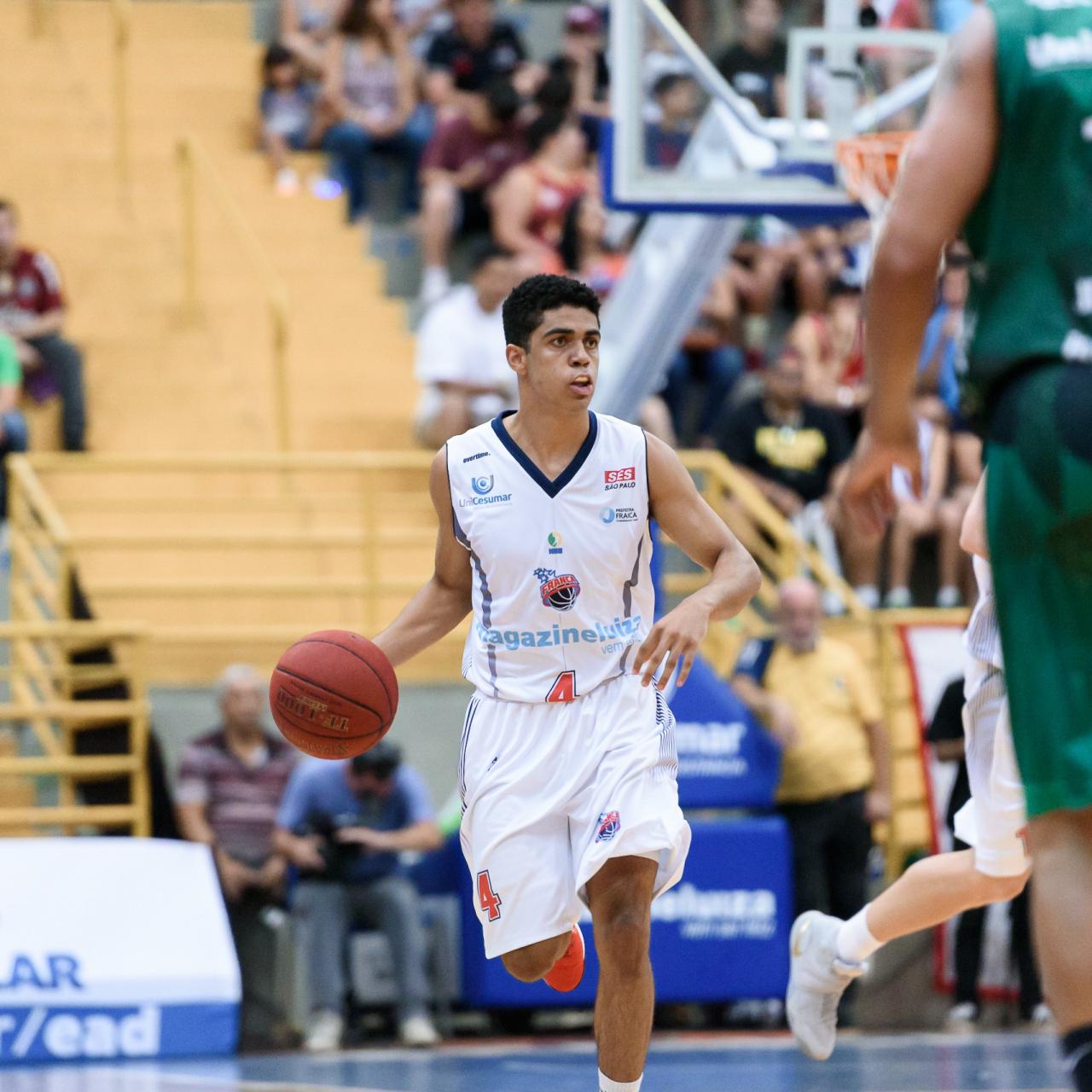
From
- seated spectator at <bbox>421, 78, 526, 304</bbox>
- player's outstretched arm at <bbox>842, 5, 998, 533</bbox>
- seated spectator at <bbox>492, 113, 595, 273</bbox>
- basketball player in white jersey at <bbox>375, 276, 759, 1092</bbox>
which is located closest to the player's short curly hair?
basketball player in white jersey at <bbox>375, 276, 759, 1092</bbox>

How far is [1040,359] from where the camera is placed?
3.35 m

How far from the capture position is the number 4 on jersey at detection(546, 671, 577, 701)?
606 centimetres

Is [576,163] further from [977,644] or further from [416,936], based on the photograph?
[977,644]

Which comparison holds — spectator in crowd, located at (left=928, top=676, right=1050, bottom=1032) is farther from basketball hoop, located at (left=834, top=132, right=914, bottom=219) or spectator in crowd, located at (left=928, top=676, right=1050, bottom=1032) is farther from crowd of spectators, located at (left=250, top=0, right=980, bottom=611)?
basketball hoop, located at (left=834, top=132, right=914, bottom=219)

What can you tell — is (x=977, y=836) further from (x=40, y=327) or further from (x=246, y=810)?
(x=40, y=327)

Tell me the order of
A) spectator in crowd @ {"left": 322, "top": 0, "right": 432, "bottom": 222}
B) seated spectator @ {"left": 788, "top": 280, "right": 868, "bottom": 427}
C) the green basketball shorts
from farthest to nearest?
spectator in crowd @ {"left": 322, "top": 0, "right": 432, "bottom": 222} → seated spectator @ {"left": 788, "top": 280, "right": 868, "bottom": 427} → the green basketball shorts

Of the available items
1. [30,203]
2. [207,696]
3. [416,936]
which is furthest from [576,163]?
[416,936]

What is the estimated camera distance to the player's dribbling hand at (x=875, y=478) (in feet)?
11.6

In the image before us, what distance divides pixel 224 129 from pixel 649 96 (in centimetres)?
Answer: 657

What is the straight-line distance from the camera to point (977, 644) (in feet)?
19.8

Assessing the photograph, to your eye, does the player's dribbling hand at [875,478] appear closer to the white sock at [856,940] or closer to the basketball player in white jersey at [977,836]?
→ the basketball player in white jersey at [977,836]

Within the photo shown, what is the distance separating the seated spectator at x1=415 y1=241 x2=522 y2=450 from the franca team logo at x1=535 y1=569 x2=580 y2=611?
23.2 ft

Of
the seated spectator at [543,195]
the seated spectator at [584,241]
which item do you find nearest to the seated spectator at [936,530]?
the seated spectator at [584,241]

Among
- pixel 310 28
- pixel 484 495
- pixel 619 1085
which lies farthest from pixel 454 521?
pixel 310 28
